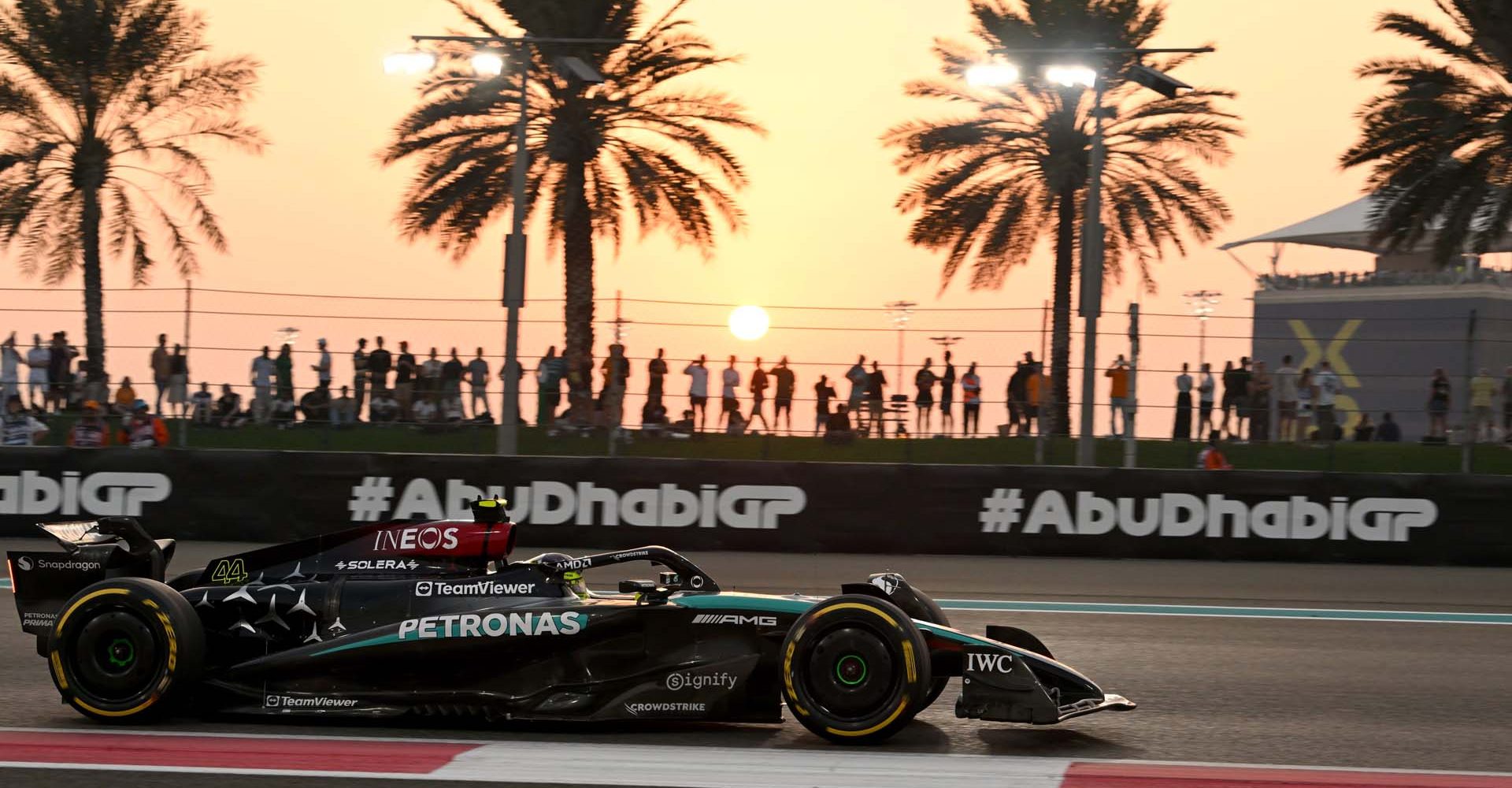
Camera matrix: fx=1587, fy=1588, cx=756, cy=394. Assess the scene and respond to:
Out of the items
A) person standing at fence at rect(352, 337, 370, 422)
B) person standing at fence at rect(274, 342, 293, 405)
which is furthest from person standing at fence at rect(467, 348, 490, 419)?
person standing at fence at rect(274, 342, 293, 405)

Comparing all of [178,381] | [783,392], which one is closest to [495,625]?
[783,392]

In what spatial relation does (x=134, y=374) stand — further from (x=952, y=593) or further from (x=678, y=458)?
(x=952, y=593)

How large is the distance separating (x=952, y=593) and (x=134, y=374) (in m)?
8.51

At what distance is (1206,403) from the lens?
1554 cm

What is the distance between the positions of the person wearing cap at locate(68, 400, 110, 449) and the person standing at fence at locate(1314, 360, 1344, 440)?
1191 cm

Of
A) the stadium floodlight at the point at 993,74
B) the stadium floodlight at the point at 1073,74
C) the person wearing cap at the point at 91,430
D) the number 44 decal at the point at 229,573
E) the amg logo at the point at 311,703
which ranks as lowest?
the amg logo at the point at 311,703

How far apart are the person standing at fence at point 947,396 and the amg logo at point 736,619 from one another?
355 inches

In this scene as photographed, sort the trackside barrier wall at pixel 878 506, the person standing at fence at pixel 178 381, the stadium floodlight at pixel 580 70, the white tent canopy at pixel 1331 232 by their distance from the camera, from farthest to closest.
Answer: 1. the white tent canopy at pixel 1331 232
2. the stadium floodlight at pixel 580 70
3. the person standing at fence at pixel 178 381
4. the trackside barrier wall at pixel 878 506

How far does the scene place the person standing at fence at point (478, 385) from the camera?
15.6 metres

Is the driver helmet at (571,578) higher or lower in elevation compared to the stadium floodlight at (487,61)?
lower

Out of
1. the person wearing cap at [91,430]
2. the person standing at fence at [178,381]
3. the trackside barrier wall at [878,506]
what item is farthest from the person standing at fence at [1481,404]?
the person wearing cap at [91,430]

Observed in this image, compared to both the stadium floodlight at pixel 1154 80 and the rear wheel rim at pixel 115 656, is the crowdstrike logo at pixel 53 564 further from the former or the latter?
the stadium floodlight at pixel 1154 80

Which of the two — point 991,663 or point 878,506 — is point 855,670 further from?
point 878,506

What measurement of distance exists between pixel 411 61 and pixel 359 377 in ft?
12.3
